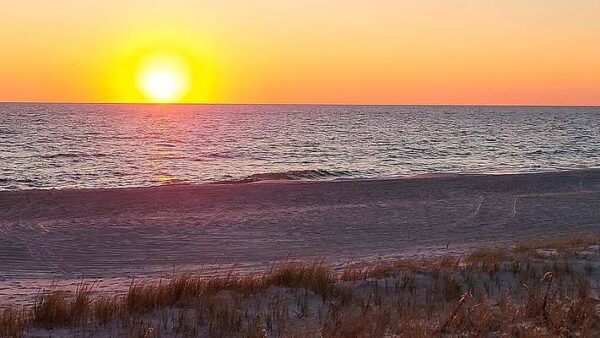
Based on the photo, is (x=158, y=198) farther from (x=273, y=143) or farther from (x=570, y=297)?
(x=273, y=143)

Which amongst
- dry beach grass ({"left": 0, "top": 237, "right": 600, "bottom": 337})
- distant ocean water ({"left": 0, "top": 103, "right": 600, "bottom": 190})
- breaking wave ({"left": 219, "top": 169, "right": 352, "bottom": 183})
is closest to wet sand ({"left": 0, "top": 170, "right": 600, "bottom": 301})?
dry beach grass ({"left": 0, "top": 237, "right": 600, "bottom": 337})

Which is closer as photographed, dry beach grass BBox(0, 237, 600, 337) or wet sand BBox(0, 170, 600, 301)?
dry beach grass BBox(0, 237, 600, 337)

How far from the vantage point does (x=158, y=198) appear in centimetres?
2361

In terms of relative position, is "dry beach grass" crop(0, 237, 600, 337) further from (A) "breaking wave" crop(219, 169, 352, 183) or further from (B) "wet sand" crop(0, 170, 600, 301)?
(A) "breaking wave" crop(219, 169, 352, 183)

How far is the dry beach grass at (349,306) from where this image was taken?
6738 mm

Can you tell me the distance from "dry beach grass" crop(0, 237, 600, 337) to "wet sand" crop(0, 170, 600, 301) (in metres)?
3.97

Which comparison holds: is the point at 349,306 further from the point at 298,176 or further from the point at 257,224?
the point at 298,176

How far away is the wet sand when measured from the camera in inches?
565

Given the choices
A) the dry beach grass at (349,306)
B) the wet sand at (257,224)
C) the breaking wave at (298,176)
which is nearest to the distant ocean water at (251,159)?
the breaking wave at (298,176)

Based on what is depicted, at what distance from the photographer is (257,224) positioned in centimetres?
1911

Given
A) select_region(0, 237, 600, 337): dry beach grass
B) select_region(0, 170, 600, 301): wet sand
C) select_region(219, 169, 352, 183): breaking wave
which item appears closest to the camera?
select_region(0, 237, 600, 337): dry beach grass

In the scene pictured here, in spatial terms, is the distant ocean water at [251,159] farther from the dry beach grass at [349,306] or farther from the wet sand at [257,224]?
the dry beach grass at [349,306]

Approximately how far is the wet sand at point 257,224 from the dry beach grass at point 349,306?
13.0 feet

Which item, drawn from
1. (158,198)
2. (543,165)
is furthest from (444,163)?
(158,198)
